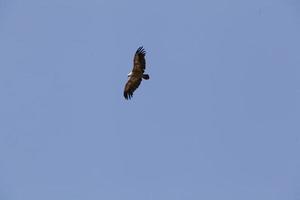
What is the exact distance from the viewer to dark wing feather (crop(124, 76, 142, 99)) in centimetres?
10994

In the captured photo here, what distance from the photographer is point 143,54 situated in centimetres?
10844

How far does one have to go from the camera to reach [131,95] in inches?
4363

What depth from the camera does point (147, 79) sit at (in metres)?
109

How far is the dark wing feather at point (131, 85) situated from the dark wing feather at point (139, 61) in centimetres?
76

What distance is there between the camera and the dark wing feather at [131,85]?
110 metres

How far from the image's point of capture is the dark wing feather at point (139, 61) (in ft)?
356

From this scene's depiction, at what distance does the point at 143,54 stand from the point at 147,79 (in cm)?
154

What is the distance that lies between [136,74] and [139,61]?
105 centimetres

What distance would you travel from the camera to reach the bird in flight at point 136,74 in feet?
356

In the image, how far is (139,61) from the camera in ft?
357

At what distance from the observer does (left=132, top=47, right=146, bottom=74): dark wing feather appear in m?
108

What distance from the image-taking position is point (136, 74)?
10950 cm

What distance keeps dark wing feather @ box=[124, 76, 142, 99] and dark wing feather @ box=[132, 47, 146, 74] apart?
76cm

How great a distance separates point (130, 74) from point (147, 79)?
1.12m
